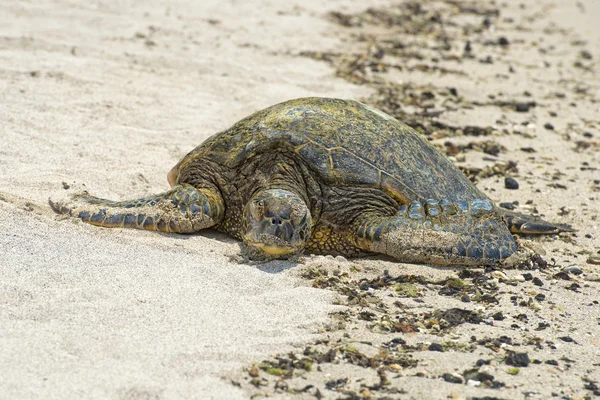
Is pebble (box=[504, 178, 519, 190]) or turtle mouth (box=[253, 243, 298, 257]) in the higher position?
pebble (box=[504, 178, 519, 190])

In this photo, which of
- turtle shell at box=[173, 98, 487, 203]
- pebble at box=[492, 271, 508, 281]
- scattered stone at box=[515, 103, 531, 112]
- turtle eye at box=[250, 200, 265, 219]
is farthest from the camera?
scattered stone at box=[515, 103, 531, 112]

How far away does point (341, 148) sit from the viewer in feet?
15.5

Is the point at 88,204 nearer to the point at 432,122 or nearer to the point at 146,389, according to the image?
the point at 146,389

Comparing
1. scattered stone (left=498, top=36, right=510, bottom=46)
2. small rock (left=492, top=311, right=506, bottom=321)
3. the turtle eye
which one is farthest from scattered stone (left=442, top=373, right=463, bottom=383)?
scattered stone (left=498, top=36, right=510, bottom=46)

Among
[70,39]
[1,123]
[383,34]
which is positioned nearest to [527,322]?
[1,123]

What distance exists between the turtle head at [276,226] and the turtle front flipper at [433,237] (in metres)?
0.43

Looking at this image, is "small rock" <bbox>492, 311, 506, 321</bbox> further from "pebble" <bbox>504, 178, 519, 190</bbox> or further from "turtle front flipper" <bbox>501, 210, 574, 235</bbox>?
"pebble" <bbox>504, 178, 519, 190</bbox>

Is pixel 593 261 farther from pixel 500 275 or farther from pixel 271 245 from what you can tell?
pixel 271 245

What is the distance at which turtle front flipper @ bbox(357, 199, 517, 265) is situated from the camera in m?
4.52

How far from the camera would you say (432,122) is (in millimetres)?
7527

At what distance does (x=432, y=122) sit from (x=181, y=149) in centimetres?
260

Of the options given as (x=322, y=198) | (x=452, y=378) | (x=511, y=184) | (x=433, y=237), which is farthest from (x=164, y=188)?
(x=452, y=378)

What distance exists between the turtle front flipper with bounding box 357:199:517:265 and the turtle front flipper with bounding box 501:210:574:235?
469mm

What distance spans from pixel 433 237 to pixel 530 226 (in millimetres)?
968
